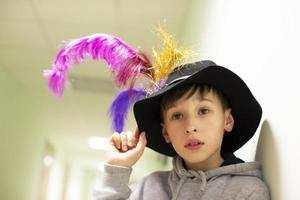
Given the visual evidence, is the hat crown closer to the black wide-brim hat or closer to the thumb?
the black wide-brim hat

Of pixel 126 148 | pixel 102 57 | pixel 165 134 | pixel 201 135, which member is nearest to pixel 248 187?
pixel 201 135

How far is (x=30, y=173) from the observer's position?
4871 millimetres

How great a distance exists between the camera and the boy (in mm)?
953

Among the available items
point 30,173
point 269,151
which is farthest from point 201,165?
point 30,173

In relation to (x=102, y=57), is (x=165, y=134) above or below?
below

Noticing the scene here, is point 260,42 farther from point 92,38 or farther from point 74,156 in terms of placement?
point 74,156

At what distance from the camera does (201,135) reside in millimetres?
971

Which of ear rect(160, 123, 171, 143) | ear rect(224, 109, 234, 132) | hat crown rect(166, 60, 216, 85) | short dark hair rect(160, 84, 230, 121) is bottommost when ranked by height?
ear rect(160, 123, 171, 143)

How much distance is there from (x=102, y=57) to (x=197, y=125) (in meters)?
0.37

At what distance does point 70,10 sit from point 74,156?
19.3 feet

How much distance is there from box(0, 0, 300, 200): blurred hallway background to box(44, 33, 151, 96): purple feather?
313 millimetres

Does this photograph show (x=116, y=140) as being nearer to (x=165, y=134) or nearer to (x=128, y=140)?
(x=128, y=140)

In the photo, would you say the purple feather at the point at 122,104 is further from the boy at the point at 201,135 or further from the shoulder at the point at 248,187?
the shoulder at the point at 248,187

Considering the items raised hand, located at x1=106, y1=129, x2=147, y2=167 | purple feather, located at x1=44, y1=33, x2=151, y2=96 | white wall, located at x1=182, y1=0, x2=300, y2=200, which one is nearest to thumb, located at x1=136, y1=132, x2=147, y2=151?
raised hand, located at x1=106, y1=129, x2=147, y2=167
